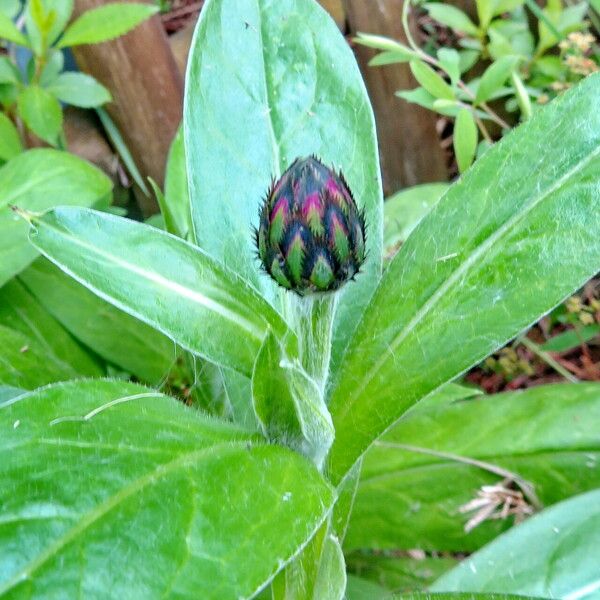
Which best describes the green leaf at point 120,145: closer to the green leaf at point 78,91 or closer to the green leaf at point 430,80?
the green leaf at point 78,91

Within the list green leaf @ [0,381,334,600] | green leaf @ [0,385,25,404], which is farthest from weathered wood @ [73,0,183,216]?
green leaf @ [0,381,334,600]

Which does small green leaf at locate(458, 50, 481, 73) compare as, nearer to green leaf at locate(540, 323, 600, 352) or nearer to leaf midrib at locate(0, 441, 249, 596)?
green leaf at locate(540, 323, 600, 352)

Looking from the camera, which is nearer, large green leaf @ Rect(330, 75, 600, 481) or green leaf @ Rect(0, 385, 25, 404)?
large green leaf @ Rect(330, 75, 600, 481)

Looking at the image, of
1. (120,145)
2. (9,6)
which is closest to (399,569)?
(120,145)

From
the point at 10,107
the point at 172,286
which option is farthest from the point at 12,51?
the point at 172,286

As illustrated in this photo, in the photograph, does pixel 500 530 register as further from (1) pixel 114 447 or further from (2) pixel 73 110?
(2) pixel 73 110
